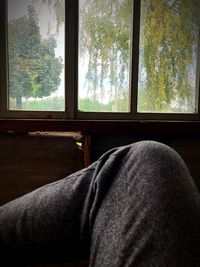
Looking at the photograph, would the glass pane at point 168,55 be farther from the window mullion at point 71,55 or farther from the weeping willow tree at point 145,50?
the window mullion at point 71,55

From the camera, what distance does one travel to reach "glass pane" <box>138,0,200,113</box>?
180cm

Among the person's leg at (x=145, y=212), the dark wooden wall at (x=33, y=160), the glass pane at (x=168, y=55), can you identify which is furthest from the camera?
the glass pane at (x=168, y=55)

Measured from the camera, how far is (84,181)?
0.58 meters

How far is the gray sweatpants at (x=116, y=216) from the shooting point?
44 cm

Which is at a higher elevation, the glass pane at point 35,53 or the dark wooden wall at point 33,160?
the glass pane at point 35,53

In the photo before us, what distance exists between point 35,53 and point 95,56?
40 cm

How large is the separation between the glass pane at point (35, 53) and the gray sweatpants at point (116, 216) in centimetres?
125

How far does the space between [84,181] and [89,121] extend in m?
1.12

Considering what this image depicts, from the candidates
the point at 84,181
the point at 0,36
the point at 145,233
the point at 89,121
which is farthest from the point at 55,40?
the point at 145,233

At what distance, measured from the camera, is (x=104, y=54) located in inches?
70.7

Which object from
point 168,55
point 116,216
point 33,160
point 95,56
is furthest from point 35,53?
point 116,216

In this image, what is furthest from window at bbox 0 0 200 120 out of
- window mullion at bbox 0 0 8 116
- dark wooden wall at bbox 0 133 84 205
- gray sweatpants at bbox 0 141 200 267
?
gray sweatpants at bbox 0 141 200 267

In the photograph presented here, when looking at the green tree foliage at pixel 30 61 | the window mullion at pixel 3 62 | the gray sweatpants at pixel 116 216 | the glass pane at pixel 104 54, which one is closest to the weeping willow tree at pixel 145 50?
the glass pane at pixel 104 54

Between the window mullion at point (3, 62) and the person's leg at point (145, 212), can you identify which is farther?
the window mullion at point (3, 62)
